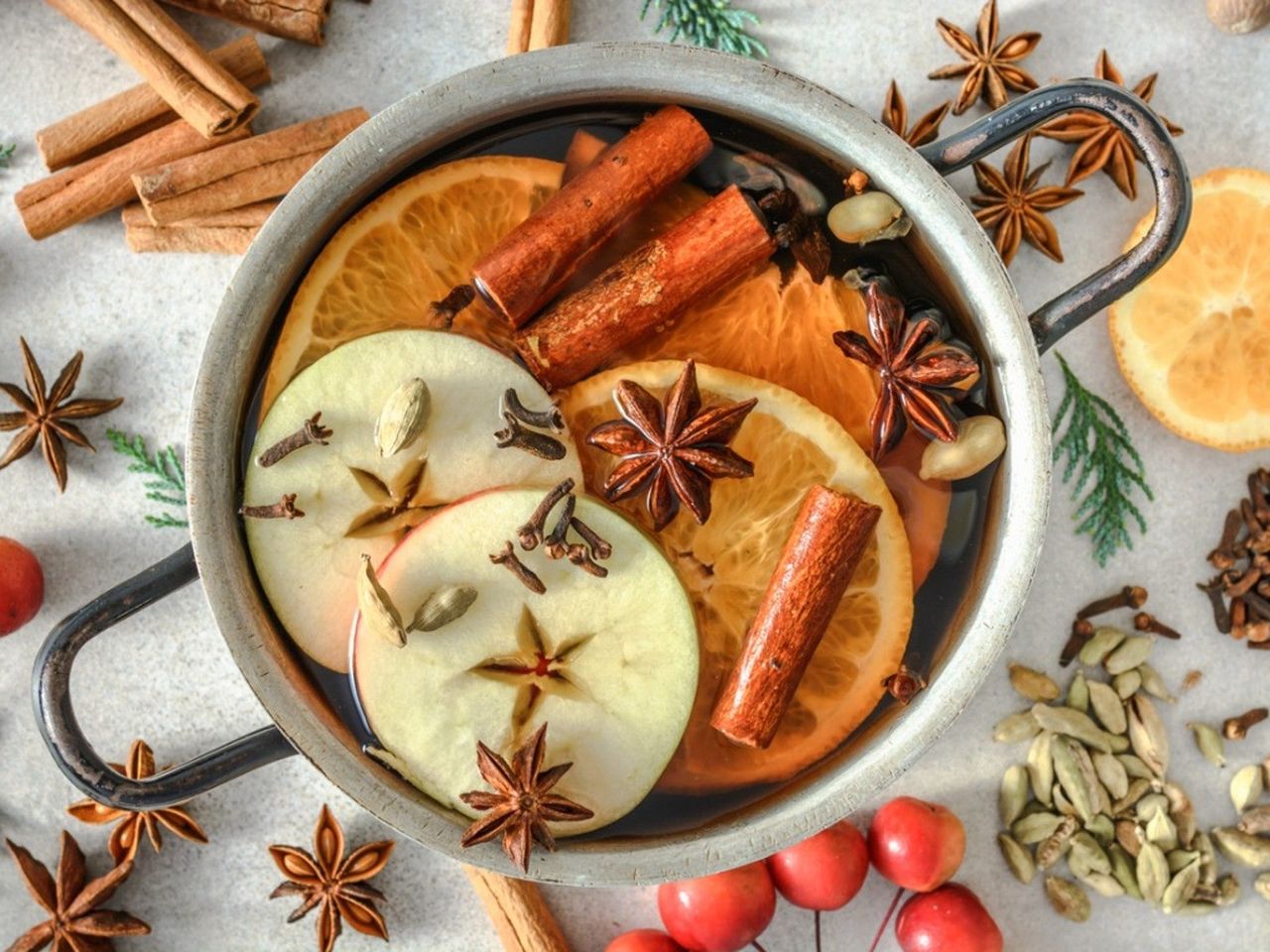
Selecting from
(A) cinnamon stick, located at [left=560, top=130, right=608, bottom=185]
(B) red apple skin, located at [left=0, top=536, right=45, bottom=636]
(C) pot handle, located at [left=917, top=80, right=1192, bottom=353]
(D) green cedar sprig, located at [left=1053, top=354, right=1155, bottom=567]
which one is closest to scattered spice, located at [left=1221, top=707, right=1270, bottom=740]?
(D) green cedar sprig, located at [left=1053, top=354, right=1155, bottom=567]

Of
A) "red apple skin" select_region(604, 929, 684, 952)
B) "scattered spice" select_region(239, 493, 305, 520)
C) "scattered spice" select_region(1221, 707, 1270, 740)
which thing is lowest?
"red apple skin" select_region(604, 929, 684, 952)

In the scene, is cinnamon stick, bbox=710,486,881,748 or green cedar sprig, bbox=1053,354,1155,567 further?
green cedar sprig, bbox=1053,354,1155,567

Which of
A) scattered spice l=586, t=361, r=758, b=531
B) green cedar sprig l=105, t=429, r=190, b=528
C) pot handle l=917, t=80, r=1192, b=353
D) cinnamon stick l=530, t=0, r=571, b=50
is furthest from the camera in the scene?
green cedar sprig l=105, t=429, r=190, b=528

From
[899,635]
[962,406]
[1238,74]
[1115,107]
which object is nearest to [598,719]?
[899,635]

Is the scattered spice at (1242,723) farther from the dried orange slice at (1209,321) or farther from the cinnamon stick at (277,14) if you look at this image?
the cinnamon stick at (277,14)

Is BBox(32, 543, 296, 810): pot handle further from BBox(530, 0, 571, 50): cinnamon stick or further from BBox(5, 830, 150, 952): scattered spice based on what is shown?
BBox(530, 0, 571, 50): cinnamon stick

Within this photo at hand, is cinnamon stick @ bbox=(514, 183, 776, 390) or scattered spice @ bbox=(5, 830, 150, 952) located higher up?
cinnamon stick @ bbox=(514, 183, 776, 390)
